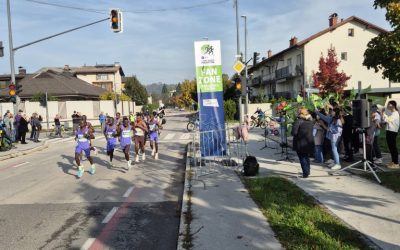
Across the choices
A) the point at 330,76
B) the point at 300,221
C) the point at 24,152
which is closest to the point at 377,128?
the point at 300,221

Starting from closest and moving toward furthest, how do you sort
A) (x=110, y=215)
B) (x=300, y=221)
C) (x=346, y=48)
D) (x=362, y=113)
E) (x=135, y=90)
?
(x=300, y=221) < (x=110, y=215) < (x=362, y=113) < (x=346, y=48) < (x=135, y=90)

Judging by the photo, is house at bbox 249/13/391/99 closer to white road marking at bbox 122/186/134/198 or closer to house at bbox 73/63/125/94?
white road marking at bbox 122/186/134/198

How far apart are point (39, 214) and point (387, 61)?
11.1m

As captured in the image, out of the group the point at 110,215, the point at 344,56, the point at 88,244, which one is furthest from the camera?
the point at 344,56

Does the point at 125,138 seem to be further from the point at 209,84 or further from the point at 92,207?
the point at 92,207

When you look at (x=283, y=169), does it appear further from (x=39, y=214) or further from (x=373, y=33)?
(x=373, y=33)

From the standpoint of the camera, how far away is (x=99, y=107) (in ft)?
160

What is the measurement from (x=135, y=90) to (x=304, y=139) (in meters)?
87.9

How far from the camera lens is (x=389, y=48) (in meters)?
13.4

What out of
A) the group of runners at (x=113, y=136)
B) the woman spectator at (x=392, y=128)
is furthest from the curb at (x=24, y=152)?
the woman spectator at (x=392, y=128)

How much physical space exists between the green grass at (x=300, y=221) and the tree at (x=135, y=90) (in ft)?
289

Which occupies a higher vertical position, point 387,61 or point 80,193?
point 387,61

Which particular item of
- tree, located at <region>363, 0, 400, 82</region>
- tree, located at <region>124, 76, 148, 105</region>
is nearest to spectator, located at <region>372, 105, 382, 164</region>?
tree, located at <region>363, 0, 400, 82</region>

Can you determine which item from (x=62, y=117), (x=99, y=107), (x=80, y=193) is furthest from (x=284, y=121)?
(x=99, y=107)
